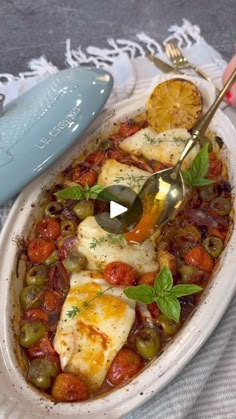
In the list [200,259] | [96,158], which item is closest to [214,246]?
[200,259]

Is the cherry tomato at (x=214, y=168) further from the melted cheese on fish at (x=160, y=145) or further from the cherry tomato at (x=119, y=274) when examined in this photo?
the cherry tomato at (x=119, y=274)

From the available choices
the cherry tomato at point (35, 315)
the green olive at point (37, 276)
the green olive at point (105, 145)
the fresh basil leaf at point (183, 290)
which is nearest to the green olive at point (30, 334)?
the cherry tomato at point (35, 315)

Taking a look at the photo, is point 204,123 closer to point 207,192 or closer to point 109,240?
point 207,192

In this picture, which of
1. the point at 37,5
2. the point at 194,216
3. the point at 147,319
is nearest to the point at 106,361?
the point at 147,319

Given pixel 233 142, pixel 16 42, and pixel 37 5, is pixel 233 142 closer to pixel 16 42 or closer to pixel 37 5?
pixel 16 42

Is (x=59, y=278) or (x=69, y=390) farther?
(x=59, y=278)

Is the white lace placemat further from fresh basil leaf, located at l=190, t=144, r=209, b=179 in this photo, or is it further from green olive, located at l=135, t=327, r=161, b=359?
fresh basil leaf, located at l=190, t=144, r=209, b=179

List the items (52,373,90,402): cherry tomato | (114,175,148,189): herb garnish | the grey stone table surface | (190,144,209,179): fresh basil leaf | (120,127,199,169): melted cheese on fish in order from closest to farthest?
1. (52,373,90,402): cherry tomato
2. (190,144,209,179): fresh basil leaf
3. (114,175,148,189): herb garnish
4. (120,127,199,169): melted cheese on fish
5. the grey stone table surface

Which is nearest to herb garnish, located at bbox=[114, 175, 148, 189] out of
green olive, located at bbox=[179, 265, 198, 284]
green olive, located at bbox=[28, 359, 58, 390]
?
green olive, located at bbox=[179, 265, 198, 284]
